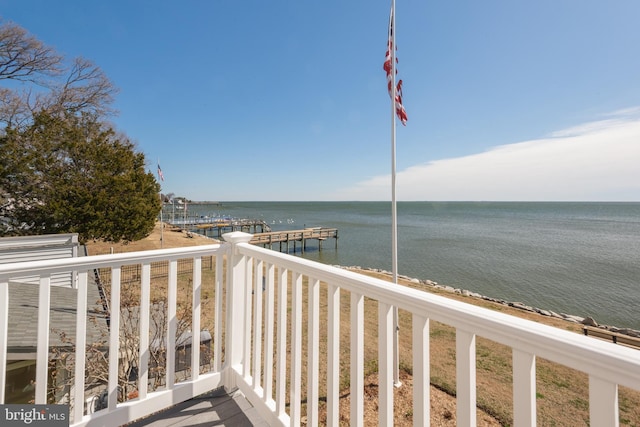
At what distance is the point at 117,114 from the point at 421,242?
24754 mm

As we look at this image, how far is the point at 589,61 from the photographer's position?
7602 mm

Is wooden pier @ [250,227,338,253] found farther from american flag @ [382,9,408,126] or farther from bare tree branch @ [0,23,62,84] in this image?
american flag @ [382,9,408,126]

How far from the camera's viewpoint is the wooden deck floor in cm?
182

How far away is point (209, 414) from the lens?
1892 millimetres

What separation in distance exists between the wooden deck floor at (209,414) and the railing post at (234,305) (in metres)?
0.14

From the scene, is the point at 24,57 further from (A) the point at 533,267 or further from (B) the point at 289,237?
(A) the point at 533,267

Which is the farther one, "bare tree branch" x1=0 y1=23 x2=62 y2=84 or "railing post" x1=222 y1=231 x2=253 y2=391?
"bare tree branch" x1=0 y1=23 x2=62 y2=84

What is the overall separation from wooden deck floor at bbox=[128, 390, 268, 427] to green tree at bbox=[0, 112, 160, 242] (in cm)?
1492

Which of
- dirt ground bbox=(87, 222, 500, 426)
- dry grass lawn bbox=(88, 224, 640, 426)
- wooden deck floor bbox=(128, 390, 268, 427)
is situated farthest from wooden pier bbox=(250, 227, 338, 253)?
wooden deck floor bbox=(128, 390, 268, 427)

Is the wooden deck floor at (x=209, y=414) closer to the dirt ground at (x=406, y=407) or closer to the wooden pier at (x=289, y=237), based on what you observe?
the dirt ground at (x=406, y=407)

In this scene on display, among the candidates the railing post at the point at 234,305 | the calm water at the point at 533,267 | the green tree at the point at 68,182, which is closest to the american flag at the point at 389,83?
the railing post at the point at 234,305

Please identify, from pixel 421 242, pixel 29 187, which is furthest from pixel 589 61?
pixel 29 187

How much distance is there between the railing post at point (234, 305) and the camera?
2.09 metres

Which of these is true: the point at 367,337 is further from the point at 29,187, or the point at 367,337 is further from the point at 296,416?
the point at 29,187
